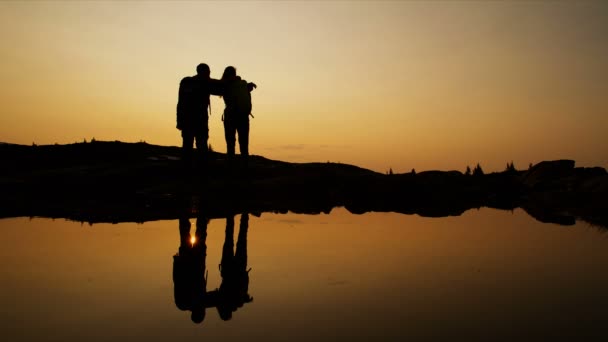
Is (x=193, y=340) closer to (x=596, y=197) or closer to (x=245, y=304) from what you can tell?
(x=245, y=304)

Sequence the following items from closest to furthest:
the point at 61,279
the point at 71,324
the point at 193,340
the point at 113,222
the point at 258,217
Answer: the point at 193,340 < the point at 71,324 < the point at 61,279 < the point at 113,222 < the point at 258,217

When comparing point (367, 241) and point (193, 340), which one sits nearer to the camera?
point (193, 340)

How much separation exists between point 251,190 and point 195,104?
357 centimetres

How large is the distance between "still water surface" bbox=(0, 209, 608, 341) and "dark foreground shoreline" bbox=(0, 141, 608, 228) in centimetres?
300

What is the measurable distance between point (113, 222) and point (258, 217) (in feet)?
8.88

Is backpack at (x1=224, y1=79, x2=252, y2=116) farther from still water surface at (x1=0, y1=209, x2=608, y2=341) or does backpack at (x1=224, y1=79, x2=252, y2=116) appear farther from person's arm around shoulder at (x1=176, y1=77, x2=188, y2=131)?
still water surface at (x1=0, y1=209, x2=608, y2=341)

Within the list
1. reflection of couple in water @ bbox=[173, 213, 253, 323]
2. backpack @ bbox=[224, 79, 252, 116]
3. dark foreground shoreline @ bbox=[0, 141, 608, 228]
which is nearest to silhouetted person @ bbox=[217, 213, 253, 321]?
reflection of couple in water @ bbox=[173, 213, 253, 323]

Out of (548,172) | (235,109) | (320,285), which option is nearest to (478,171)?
(548,172)

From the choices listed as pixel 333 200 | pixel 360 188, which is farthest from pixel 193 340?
pixel 360 188

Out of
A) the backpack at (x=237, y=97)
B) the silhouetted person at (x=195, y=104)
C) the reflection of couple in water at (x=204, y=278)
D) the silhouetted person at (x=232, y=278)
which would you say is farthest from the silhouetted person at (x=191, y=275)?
the backpack at (x=237, y=97)

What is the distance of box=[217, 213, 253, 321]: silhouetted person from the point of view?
3.66 m

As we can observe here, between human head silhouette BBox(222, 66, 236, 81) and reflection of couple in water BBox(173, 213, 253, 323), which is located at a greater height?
human head silhouette BBox(222, 66, 236, 81)

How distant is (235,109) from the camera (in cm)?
1622

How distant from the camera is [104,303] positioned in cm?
365
